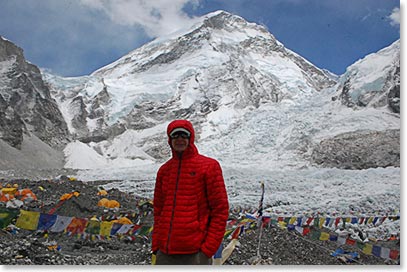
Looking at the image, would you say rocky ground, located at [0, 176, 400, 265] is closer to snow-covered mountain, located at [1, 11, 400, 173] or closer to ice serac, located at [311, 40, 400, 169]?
snow-covered mountain, located at [1, 11, 400, 173]

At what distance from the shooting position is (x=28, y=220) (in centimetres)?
304

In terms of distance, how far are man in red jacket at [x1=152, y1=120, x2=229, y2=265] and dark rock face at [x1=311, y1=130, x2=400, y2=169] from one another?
30.5 feet

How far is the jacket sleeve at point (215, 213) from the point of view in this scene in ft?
6.35

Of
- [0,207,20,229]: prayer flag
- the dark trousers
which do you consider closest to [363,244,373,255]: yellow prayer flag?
the dark trousers

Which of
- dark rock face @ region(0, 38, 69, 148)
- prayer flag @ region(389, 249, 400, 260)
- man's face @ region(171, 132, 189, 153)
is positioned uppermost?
dark rock face @ region(0, 38, 69, 148)

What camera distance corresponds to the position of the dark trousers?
199cm

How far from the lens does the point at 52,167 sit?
17000 millimetres

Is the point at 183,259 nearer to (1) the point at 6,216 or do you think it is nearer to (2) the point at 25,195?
(1) the point at 6,216

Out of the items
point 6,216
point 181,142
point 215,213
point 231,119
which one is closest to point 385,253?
point 215,213

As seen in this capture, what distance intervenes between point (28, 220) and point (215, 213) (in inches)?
67.7

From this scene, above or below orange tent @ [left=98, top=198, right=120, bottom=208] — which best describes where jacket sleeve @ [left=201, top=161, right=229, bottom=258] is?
above

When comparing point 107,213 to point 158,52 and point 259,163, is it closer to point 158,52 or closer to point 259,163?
point 259,163

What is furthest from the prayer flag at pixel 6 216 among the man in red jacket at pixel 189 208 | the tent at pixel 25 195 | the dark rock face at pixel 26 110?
the dark rock face at pixel 26 110

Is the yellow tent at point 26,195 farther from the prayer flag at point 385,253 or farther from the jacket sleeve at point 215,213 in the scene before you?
the jacket sleeve at point 215,213
